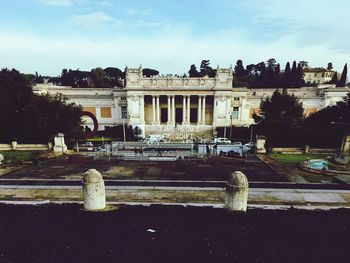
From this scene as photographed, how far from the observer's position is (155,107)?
62.6 m

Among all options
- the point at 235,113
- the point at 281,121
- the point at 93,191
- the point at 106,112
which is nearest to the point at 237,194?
the point at 93,191

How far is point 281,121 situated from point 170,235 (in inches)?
1053

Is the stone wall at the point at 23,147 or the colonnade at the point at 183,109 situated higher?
the colonnade at the point at 183,109

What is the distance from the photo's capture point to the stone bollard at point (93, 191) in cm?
1191

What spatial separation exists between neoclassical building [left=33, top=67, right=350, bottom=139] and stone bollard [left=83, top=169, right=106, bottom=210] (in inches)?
1671

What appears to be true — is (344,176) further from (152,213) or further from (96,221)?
(96,221)

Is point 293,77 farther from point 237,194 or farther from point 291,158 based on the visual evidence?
point 237,194

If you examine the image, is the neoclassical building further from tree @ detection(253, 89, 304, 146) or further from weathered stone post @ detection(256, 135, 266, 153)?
weathered stone post @ detection(256, 135, 266, 153)

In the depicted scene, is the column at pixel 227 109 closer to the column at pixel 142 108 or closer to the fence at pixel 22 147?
the column at pixel 142 108

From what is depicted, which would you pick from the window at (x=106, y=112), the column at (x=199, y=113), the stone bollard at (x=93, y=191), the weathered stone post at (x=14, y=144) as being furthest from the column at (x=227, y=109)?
the stone bollard at (x=93, y=191)

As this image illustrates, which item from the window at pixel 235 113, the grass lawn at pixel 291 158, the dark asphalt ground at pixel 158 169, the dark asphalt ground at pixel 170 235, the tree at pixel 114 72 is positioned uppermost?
the tree at pixel 114 72

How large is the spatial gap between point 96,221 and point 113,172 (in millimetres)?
9255

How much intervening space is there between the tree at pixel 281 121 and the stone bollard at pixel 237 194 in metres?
20.7

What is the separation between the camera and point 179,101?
6550 cm
